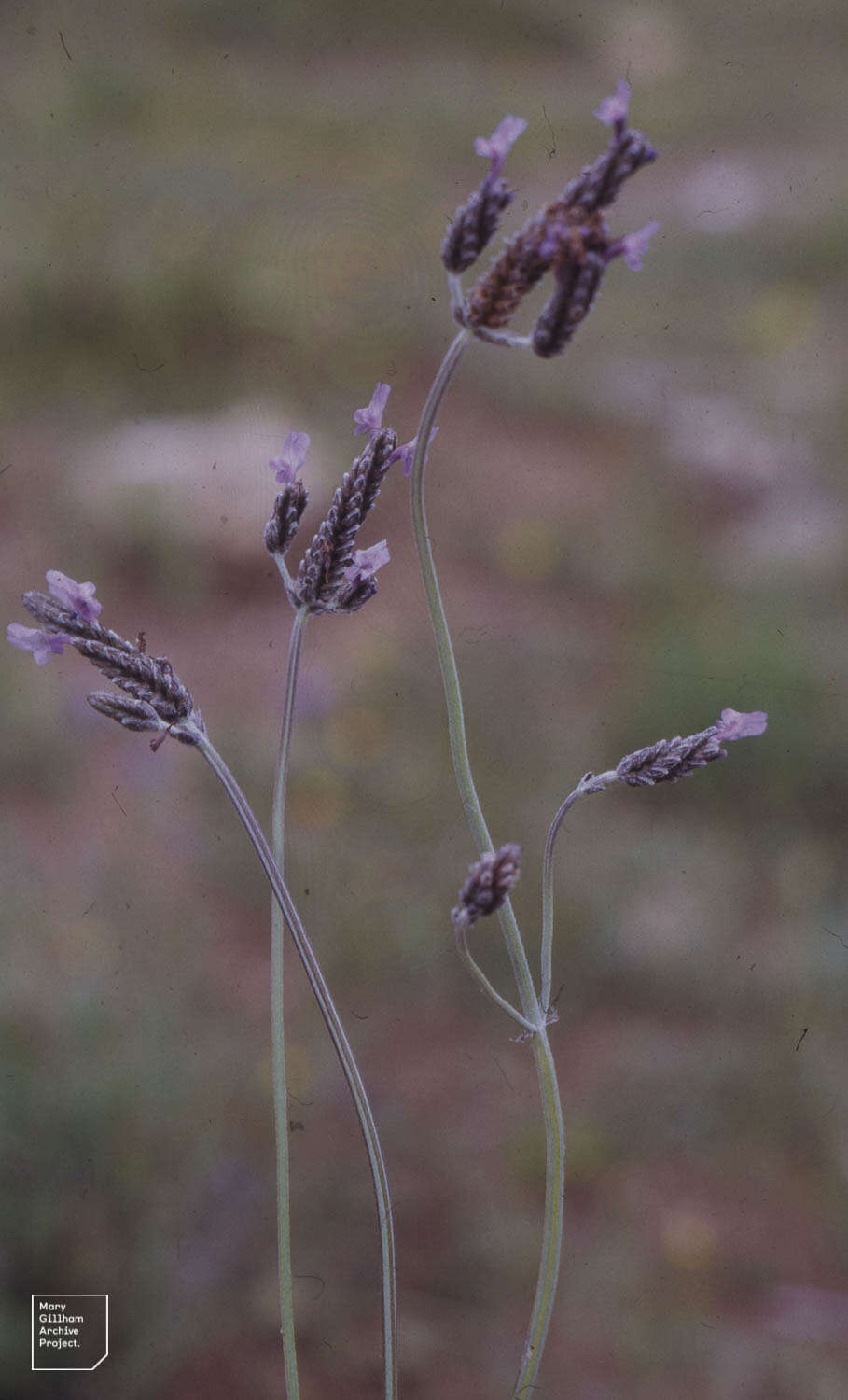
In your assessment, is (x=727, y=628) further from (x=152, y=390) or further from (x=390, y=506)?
(x=152, y=390)

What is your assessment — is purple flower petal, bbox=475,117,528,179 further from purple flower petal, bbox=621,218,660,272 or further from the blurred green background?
the blurred green background

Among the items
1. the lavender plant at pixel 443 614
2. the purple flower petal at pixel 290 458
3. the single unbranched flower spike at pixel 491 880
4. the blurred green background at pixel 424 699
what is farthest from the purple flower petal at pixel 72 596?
the blurred green background at pixel 424 699

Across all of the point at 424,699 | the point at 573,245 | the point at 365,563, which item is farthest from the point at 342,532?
the point at 424,699

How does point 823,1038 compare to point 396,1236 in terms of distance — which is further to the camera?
point 823,1038

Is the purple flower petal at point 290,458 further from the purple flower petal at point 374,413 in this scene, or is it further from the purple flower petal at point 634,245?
the purple flower petal at point 634,245

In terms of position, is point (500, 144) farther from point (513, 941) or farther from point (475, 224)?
point (513, 941)

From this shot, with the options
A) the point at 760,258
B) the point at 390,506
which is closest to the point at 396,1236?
the point at 390,506
